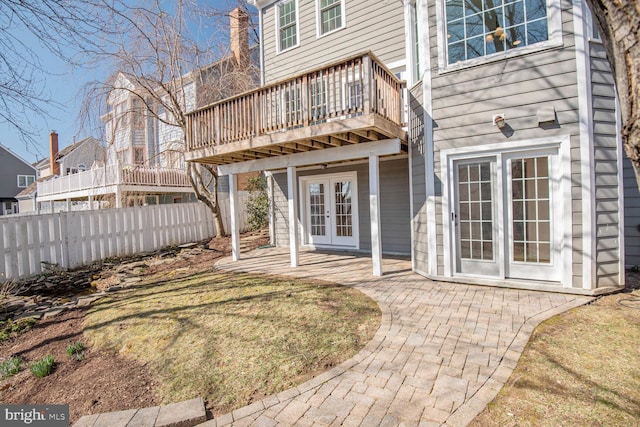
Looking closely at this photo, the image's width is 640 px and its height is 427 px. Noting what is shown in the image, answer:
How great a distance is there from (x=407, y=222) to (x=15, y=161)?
34.7 metres

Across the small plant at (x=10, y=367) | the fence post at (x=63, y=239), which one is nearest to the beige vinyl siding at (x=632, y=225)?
the small plant at (x=10, y=367)

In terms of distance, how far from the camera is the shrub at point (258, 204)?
1134 cm

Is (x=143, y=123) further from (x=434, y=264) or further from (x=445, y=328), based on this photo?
(x=445, y=328)

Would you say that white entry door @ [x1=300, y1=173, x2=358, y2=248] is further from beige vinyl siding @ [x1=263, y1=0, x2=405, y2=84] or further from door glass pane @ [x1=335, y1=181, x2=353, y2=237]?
beige vinyl siding @ [x1=263, y1=0, x2=405, y2=84]

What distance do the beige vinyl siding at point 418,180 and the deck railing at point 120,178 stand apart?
31.9 ft

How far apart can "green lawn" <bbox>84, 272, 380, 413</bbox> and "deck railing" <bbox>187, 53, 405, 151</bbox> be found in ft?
10.0

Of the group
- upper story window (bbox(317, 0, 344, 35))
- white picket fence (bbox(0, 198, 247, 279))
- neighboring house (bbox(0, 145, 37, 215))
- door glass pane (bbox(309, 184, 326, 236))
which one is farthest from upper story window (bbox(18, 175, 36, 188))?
upper story window (bbox(317, 0, 344, 35))

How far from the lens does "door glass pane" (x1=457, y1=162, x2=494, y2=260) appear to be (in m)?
5.03

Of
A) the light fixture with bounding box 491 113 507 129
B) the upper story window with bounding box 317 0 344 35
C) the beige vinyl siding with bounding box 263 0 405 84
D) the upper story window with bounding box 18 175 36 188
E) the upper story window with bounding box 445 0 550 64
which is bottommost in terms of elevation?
the light fixture with bounding box 491 113 507 129

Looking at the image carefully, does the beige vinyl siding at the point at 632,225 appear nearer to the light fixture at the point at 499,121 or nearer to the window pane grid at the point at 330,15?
the light fixture at the point at 499,121

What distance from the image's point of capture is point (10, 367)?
3344 millimetres

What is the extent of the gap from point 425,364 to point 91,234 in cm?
915

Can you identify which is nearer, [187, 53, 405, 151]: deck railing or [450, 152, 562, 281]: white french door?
[450, 152, 562, 281]: white french door

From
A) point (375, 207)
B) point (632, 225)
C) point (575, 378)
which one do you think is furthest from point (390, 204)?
point (575, 378)
